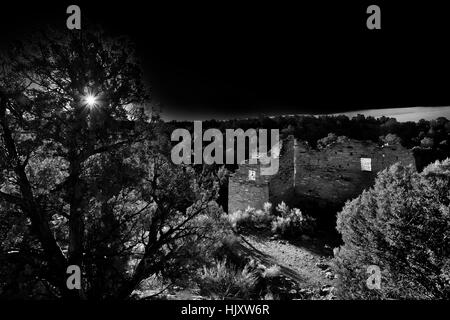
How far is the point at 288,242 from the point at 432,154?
2248 cm

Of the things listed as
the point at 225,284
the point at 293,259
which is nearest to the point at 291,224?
the point at 293,259

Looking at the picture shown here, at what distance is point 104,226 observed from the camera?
623cm

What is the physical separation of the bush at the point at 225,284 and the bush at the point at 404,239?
279 cm

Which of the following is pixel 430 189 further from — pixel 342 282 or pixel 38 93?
pixel 38 93

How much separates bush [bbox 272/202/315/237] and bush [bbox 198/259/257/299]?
540 centimetres

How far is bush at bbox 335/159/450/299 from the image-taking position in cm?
651

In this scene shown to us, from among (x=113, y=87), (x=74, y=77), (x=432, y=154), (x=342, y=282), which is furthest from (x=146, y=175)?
(x=432, y=154)

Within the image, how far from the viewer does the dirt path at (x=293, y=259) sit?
1030 centimetres

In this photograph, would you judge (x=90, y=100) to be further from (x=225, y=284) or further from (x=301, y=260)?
(x=301, y=260)

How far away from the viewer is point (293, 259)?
11844 millimetres

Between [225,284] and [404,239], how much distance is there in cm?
526

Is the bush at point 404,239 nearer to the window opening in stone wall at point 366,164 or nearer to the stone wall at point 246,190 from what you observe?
the stone wall at point 246,190

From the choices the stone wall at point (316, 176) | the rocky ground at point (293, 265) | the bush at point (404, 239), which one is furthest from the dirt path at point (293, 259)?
the stone wall at point (316, 176)
